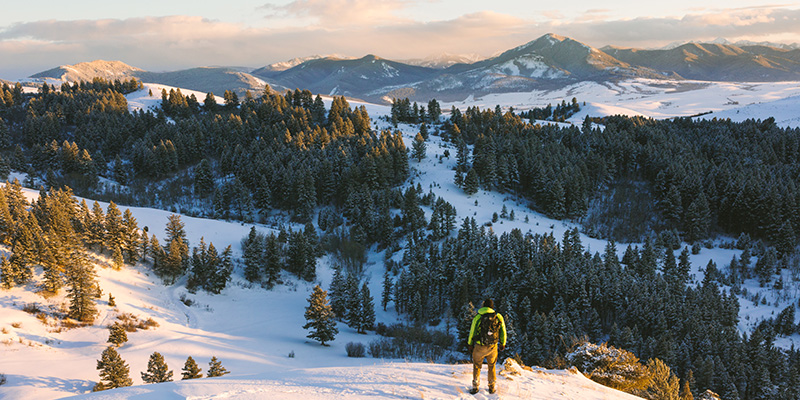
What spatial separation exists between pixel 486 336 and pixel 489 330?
0.62 feet

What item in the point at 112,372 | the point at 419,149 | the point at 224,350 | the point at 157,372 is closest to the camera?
the point at 112,372

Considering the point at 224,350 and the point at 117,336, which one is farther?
the point at 224,350

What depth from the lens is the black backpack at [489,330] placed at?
38.2ft

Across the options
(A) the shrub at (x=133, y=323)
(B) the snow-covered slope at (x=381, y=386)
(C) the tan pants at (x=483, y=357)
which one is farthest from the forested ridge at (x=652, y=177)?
(C) the tan pants at (x=483, y=357)

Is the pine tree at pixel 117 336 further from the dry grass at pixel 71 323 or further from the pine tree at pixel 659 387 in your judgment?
the pine tree at pixel 659 387

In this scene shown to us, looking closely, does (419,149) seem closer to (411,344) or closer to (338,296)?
(338,296)

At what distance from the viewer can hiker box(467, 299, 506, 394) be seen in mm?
11656

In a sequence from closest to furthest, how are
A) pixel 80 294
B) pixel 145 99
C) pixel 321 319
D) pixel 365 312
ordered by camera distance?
1. pixel 80 294
2. pixel 321 319
3. pixel 365 312
4. pixel 145 99

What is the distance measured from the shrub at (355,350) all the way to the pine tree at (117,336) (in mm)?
18865

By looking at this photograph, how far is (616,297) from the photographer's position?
43281 mm

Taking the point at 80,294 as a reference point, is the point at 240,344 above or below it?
below

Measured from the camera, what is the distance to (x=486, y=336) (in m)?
11.6

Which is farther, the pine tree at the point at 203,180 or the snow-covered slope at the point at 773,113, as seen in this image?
the snow-covered slope at the point at 773,113

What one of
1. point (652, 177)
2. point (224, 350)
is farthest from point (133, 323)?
point (652, 177)
